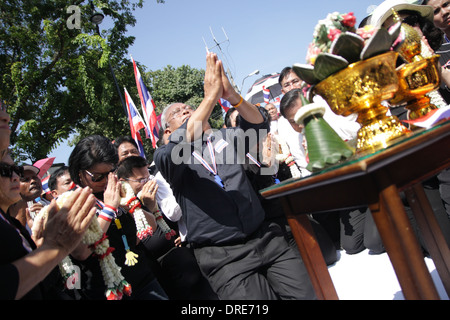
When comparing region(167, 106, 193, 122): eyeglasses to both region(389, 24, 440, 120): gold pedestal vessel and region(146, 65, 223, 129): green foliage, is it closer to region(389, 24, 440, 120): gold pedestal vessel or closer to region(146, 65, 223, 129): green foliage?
region(389, 24, 440, 120): gold pedestal vessel

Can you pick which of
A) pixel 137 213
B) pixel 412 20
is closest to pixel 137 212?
pixel 137 213

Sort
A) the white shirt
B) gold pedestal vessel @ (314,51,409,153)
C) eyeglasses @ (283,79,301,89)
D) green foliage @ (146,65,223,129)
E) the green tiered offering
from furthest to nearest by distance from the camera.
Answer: green foliage @ (146,65,223,129) → eyeglasses @ (283,79,301,89) → the white shirt → gold pedestal vessel @ (314,51,409,153) → the green tiered offering

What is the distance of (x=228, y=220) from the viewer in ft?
7.90

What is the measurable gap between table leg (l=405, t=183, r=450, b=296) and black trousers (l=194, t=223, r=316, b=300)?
900 millimetres

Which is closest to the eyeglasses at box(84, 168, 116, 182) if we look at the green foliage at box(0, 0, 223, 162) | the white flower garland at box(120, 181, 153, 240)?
the white flower garland at box(120, 181, 153, 240)

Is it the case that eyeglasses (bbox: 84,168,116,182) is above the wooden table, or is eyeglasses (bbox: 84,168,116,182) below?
above

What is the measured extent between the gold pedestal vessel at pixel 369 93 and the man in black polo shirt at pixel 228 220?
35.0 inches

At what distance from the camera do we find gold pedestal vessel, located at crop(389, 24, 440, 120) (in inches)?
65.1

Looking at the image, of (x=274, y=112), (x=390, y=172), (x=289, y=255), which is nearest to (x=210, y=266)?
(x=289, y=255)

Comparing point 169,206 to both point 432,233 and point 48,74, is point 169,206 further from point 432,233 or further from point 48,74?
point 48,74

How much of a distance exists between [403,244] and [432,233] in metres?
0.89
